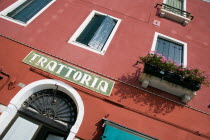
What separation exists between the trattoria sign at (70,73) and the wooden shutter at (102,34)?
1.25 metres

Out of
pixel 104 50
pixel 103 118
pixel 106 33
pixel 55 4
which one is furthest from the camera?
pixel 55 4

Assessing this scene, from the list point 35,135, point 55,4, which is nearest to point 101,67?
point 35,135

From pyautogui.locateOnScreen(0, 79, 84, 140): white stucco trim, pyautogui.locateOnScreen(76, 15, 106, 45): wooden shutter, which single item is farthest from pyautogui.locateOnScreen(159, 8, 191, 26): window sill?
pyautogui.locateOnScreen(0, 79, 84, 140): white stucco trim

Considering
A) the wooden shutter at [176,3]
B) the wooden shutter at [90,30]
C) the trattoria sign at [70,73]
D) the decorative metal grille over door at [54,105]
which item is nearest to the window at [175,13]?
the wooden shutter at [176,3]

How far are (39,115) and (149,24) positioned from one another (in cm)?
586

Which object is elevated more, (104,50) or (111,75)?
(104,50)

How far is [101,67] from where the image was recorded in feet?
20.4

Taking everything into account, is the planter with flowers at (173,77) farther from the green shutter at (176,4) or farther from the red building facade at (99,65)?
the green shutter at (176,4)

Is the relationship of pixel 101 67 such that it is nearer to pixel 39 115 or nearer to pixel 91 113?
pixel 91 113

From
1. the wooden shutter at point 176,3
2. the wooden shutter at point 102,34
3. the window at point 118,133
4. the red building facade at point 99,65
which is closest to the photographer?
the window at point 118,133

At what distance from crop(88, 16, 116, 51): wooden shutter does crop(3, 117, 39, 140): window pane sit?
334cm

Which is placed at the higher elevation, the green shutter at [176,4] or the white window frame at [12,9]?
the green shutter at [176,4]

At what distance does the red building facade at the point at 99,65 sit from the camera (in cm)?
534

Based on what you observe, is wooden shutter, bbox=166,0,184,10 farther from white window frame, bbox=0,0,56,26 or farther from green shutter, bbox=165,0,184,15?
white window frame, bbox=0,0,56,26
